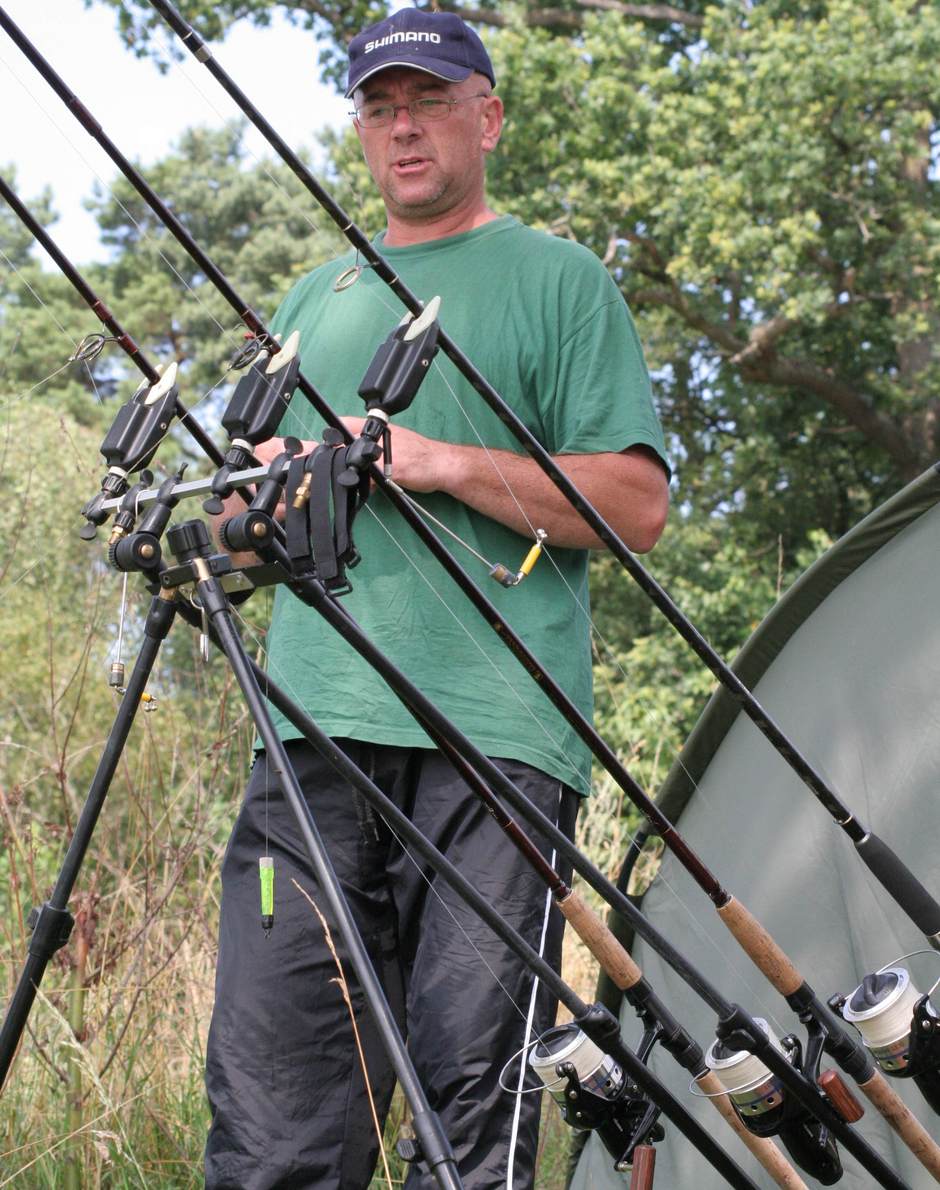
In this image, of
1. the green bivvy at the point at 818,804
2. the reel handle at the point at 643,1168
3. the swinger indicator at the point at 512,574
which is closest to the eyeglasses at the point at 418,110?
the swinger indicator at the point at 512,574

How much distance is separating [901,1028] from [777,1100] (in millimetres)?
138

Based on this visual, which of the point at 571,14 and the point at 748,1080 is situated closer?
the point at 748,1080

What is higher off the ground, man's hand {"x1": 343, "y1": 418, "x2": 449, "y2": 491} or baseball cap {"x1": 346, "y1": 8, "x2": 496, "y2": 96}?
baseball cap {"x1": 346, "y1": 8, "x2": 496, "y2": 96}

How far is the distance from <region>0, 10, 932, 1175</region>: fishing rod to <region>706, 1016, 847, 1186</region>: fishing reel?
82cm

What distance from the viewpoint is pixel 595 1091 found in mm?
1562

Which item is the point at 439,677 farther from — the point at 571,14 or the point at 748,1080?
the point at 571,14

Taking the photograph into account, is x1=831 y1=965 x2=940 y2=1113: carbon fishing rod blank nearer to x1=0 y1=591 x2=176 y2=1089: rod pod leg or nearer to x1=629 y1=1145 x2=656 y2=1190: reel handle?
x1=629 y1=1145 x2=656 y2=1190: reel handle

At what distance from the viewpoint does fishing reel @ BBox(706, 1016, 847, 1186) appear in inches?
61.5

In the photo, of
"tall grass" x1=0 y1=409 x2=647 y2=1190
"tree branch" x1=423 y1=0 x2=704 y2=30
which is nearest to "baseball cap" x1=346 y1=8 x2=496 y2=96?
"tall grass" x1=0 y1=409 x2=647 y2=1190

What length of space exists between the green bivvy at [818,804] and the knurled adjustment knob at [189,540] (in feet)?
3.73

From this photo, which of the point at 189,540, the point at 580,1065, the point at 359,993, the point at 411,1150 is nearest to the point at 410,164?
the point at 189,540

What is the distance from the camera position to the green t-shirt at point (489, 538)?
1975 mm

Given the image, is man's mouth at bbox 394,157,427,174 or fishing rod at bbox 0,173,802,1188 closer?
fishing rod at bbox 0,173,802,1188

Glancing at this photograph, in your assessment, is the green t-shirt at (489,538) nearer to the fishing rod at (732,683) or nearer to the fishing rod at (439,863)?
the fishing rod at (732,683)
